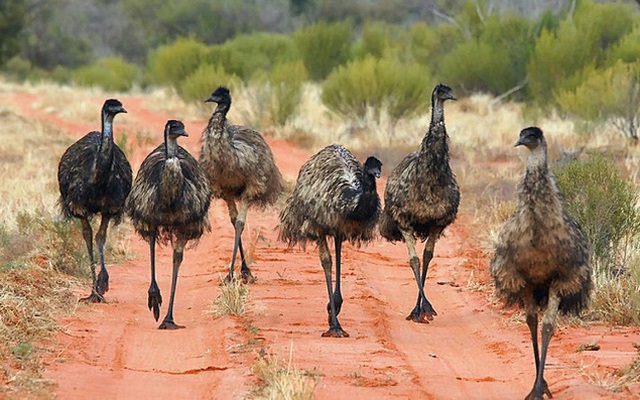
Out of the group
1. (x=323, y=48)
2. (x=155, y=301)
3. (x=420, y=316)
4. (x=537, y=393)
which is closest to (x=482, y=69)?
(x=323, y=48)

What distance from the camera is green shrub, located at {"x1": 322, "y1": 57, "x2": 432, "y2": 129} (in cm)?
2495

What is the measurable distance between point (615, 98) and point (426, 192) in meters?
12.3

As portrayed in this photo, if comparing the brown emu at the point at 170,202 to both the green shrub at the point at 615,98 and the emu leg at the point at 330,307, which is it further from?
the green shrub at the point at 615,98

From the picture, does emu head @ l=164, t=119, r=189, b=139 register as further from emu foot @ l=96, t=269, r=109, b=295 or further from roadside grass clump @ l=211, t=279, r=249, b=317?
emu foot @ l=96, t=269, r=109, b=295

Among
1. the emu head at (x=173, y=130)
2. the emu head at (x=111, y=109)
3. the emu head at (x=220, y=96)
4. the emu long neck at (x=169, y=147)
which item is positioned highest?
the emu head at (x=220, y=96)

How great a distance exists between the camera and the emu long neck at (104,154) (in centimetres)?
1055

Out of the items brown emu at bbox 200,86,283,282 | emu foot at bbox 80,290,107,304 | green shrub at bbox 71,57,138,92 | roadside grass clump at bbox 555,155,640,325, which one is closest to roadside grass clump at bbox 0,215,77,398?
emu foot at bbox 80,290,107,304

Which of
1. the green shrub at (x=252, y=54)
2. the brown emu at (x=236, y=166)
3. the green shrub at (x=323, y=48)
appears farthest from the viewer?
the green shrub at (x=323, y=48)

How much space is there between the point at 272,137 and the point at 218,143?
12.7m

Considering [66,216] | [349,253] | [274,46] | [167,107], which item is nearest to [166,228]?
[66,216]

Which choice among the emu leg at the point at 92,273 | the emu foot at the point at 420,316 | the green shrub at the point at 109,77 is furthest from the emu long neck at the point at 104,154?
the green shrub at the point at 109,77

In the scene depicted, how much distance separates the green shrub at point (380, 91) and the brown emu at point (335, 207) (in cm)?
1480

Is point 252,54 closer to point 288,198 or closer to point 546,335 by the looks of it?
point 288,198

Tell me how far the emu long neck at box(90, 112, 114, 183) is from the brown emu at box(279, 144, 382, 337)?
1.80 meters
